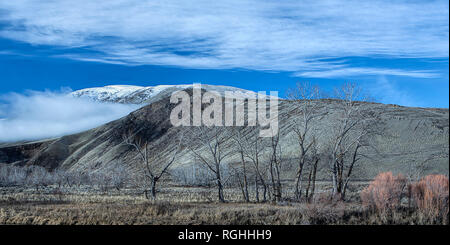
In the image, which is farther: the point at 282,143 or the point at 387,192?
the point at 282,143

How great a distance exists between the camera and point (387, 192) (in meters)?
21.4

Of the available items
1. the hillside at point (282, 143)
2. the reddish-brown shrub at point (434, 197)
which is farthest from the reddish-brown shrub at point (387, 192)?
the hillside at point (282, 143)

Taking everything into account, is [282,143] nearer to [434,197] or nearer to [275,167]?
[275,167]

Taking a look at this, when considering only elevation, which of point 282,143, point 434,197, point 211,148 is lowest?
point 434,197

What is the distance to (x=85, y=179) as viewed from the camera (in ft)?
214

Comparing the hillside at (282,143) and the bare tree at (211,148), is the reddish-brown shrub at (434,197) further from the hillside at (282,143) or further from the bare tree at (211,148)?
the bare tree at (211,148)

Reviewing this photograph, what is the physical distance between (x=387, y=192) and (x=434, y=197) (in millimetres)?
2197

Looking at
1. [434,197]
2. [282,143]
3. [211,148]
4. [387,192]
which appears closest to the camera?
[434,197]

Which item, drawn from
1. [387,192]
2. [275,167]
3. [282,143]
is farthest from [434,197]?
[282,143]

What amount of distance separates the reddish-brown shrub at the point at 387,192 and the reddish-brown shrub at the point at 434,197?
2.94ft

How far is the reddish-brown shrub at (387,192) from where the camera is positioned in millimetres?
21188

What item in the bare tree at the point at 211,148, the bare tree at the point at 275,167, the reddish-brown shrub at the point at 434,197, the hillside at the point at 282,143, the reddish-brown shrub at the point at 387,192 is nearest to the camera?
the reddish-brown shrub at the point at 434,197

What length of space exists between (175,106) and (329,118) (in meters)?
69.3

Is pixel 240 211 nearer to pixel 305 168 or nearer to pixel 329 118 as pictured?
pixel 305 168
